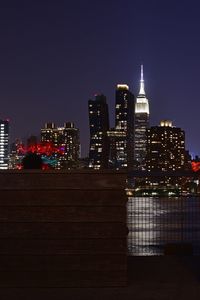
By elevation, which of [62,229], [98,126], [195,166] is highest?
[98,126]

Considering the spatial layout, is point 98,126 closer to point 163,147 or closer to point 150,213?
point 163,147

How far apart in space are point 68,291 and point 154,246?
5221mm

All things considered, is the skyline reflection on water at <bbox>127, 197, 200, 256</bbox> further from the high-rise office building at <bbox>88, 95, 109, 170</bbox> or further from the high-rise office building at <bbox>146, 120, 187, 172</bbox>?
the high-rise office building at <bbox>88, 95, 109, 170</bbox>

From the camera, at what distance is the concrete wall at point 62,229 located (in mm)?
5473

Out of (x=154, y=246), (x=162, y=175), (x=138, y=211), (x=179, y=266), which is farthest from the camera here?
(x=154, y=246)

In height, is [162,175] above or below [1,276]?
above

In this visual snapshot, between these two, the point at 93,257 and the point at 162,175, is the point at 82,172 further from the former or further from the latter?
the point at 162,175

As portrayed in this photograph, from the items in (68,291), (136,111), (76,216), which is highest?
(136,111)

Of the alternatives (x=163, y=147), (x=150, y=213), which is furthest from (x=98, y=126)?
(x=150, y=213)

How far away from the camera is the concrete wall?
18.0ft

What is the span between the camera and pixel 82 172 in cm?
551

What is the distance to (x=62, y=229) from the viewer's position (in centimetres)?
550

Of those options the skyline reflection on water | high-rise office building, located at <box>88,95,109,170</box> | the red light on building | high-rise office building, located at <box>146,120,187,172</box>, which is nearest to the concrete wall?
the red light on building

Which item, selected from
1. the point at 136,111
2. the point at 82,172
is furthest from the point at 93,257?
the point at 136,111
